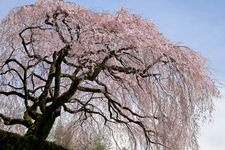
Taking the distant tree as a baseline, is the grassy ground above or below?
below

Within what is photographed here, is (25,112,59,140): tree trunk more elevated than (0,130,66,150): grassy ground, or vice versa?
(25,112,59,140): tree trunk

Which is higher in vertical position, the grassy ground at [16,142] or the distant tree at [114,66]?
the distant tree at [114,66]

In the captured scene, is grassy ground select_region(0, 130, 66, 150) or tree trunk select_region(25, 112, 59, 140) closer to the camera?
grassy ground select_region(0, 130, 66, 150)

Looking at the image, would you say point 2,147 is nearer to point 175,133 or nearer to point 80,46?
point 80,46

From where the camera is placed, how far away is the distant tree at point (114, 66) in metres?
9.17

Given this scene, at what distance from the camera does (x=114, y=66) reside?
10.1 m

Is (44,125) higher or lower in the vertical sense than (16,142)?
higher

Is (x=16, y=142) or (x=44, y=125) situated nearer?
(x=16, y=142)

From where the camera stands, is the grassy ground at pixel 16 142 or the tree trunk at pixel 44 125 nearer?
the grassy ground at pixel 16 142

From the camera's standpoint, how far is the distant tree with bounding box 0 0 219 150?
9.17m

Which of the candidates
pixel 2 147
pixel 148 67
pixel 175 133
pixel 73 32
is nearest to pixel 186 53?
pixel 148 67

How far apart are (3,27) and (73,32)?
184 cm

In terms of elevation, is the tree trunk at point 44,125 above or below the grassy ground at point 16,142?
above

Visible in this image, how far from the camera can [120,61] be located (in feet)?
33.8
